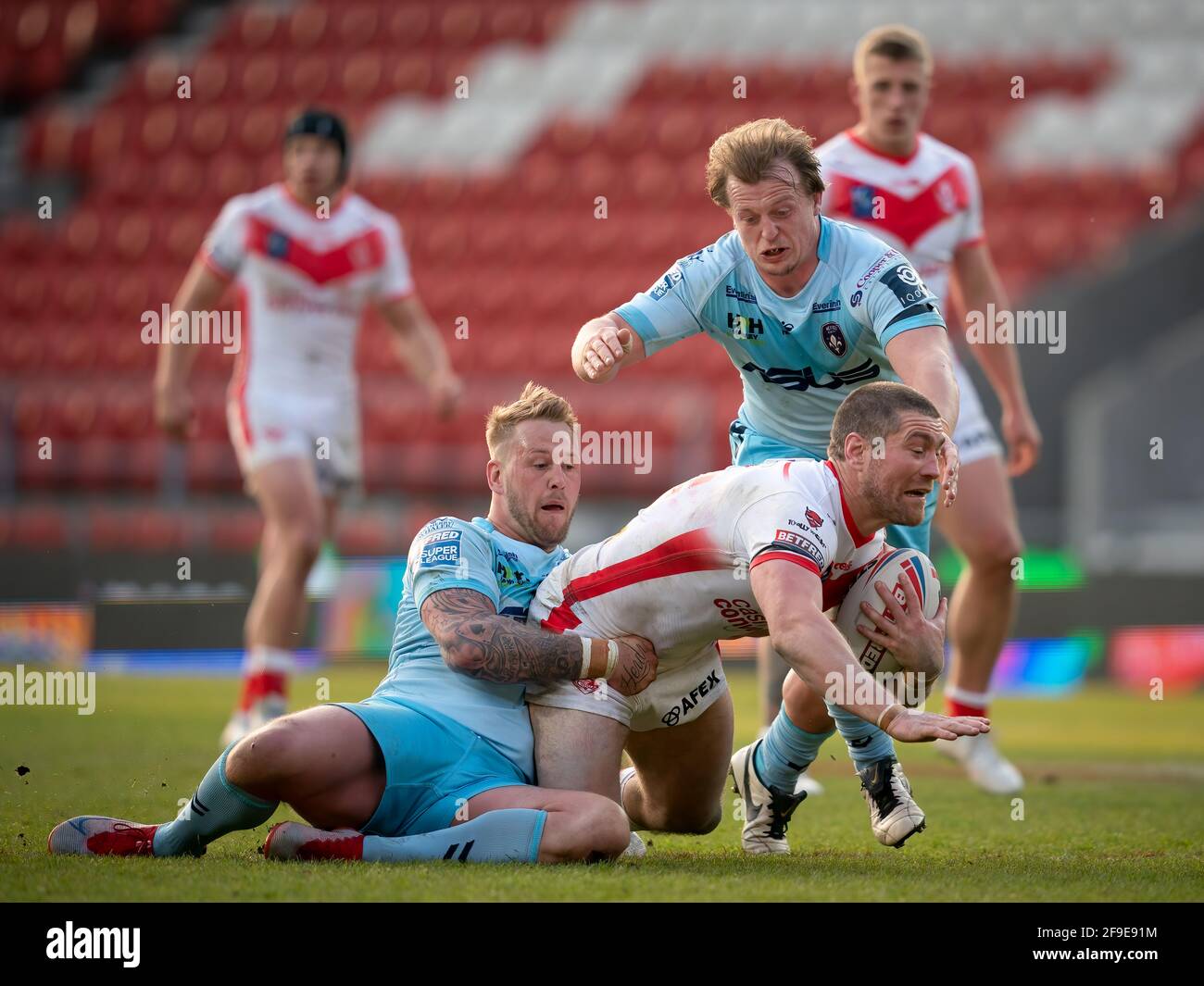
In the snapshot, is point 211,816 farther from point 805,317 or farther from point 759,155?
point 759,155

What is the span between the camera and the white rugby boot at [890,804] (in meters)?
4.36

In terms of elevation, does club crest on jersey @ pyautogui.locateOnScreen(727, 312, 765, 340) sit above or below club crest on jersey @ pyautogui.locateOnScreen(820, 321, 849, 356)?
above

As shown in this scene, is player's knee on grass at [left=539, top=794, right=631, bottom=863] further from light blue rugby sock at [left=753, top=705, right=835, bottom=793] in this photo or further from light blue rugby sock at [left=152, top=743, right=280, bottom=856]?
light blue rugby sock at [left=753, top=705, right=835, bottom=793]

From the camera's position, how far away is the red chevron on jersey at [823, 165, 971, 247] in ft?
19.9

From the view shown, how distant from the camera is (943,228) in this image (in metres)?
6.18

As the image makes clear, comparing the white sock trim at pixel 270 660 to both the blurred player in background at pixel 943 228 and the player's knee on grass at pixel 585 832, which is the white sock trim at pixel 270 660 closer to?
the blurred player in background at pixel 943 228

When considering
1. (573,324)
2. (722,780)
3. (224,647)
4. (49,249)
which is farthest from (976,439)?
(49,249)

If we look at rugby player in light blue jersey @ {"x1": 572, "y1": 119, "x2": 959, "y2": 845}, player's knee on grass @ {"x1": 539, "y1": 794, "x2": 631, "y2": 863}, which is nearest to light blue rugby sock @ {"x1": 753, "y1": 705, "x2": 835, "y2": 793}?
rugby player in light blue jersey @ {"x1": 572, "y1": 119, "x2": 959, "y2": 845}

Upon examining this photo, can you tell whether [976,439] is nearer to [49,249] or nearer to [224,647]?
[224,647]

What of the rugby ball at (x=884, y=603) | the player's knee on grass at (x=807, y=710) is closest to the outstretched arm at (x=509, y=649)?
the rugby ball at (x=884, y=603)

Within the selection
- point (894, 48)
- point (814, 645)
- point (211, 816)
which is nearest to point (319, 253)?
point (894, 48)

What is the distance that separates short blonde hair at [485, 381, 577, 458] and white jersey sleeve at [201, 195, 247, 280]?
3776 millimetres

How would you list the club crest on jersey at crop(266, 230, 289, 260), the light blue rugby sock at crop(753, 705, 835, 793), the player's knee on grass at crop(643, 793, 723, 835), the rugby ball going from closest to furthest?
the rugby ball
the player's knee on grass at crop(643, 793, 723, 835)
the light blue rugby sock at crop(753, 705, 835, 793)
the club crest on jersey at crop(266, 230, 289, 260)

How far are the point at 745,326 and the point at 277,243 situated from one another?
12.5 ft
